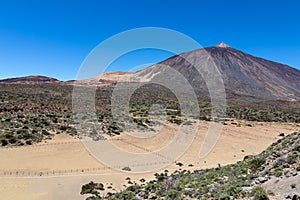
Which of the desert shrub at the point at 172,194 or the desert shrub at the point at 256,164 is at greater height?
the desert shrub at the point at 256,164

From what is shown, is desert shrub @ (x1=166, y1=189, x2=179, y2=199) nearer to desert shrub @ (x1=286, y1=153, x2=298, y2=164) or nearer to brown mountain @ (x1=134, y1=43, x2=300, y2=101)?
desert shrub @ (x1=286, y1=153, x2=298, y2=164)

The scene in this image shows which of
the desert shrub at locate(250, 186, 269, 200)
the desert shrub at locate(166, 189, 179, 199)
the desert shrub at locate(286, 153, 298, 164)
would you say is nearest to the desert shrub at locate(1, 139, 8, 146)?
the desert shrub at locate(166, 189, 179, 199)

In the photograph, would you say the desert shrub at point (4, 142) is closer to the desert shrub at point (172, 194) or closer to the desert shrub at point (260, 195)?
the desert shrub at point (172, 194)

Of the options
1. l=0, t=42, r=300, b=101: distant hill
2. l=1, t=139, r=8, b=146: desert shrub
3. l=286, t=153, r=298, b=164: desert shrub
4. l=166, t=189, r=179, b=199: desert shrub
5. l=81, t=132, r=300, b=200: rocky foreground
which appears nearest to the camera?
l=81, t=132, r=300, b=200: rocky foreground

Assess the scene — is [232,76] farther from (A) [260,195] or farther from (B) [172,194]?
(A) [260,195]

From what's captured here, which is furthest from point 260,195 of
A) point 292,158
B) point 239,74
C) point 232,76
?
point 239,74

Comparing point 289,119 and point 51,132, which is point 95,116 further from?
point 289,119

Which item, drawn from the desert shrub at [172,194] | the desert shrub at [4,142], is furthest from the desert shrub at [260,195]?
the desert shrub at [4,142]

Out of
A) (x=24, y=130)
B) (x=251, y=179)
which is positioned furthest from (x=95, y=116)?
(x=251, y=179)

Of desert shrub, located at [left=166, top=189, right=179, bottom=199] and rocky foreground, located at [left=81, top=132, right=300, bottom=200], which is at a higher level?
rocky foreground, located at [left=81, top=132, right=300, bottom=200]
